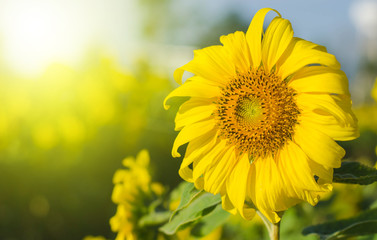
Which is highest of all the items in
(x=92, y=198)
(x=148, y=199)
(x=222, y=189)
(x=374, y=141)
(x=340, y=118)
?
(x=340, y=118)

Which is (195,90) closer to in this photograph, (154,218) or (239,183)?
(239,183)

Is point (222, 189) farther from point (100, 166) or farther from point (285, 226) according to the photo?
point (100, 166)

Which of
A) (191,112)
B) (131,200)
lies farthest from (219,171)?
(131,200)

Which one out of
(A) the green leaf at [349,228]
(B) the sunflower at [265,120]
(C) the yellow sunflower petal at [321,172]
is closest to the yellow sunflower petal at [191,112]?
(B) the sunflower at [265,120]

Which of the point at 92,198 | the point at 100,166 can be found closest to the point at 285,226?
the point at 92,198

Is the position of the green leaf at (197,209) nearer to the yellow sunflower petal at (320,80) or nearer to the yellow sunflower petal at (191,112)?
the yellow sunflower petal at (191,112)

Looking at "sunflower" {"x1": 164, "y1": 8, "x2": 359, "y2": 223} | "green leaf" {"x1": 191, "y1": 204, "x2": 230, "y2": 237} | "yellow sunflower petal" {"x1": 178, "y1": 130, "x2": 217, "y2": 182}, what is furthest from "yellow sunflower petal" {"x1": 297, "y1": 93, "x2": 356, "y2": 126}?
"green leaf" {"x1": 191, "y1": 204, "x2": 230, "y2": 237}
